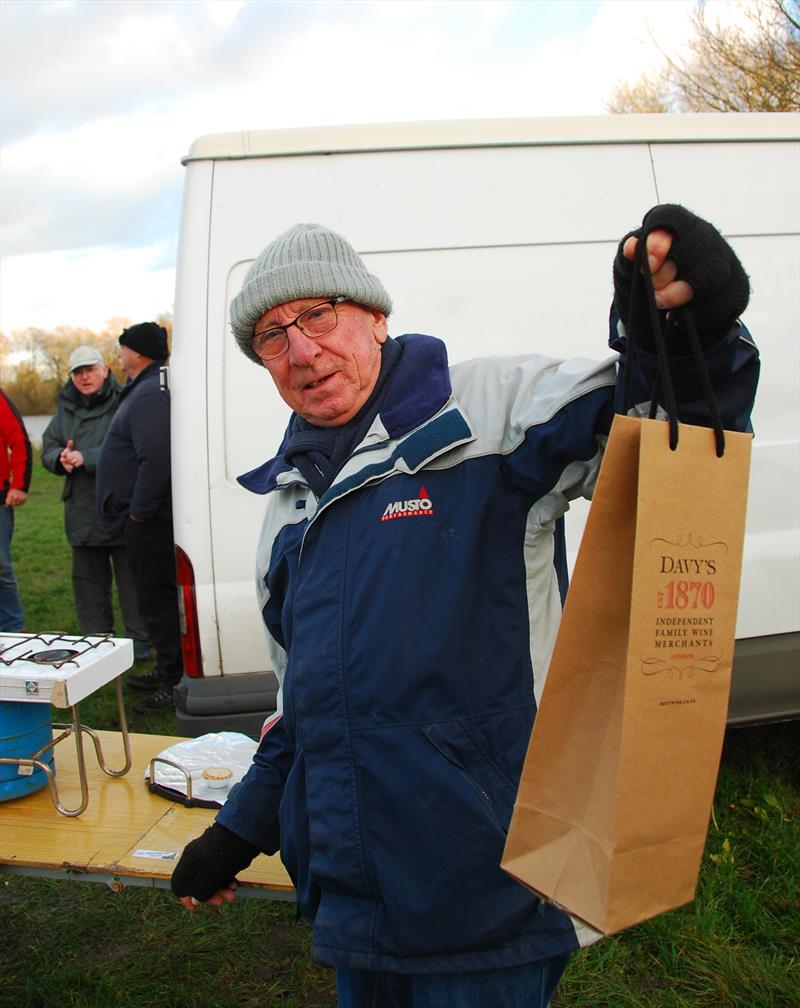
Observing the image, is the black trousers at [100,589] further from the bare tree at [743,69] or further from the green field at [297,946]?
the bare tree at [743,69]

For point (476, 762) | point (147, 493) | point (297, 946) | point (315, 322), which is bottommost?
point (297, 946)

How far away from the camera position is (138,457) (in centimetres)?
478

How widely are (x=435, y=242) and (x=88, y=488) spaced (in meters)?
3.30

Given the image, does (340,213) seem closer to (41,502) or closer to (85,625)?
(85,625)

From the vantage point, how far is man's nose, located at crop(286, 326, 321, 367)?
154 cm

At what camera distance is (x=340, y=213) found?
10.1 feet

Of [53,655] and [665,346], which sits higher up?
[665,346]

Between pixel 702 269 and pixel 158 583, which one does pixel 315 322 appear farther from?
pixel 158 583

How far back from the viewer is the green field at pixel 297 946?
2572mm

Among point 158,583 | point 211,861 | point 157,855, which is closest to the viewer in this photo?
point 211,861

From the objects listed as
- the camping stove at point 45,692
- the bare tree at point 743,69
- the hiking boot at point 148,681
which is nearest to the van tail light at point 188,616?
the camping stove at point 45,692

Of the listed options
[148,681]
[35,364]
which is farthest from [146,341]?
[35,364]


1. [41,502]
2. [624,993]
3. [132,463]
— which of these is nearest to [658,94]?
[41,502]

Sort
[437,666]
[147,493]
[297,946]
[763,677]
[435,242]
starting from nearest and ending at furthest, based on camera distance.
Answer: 1. [437,666]
2. [297,946]
3. [435,242]
4. [763,677]
5. [147,493]
